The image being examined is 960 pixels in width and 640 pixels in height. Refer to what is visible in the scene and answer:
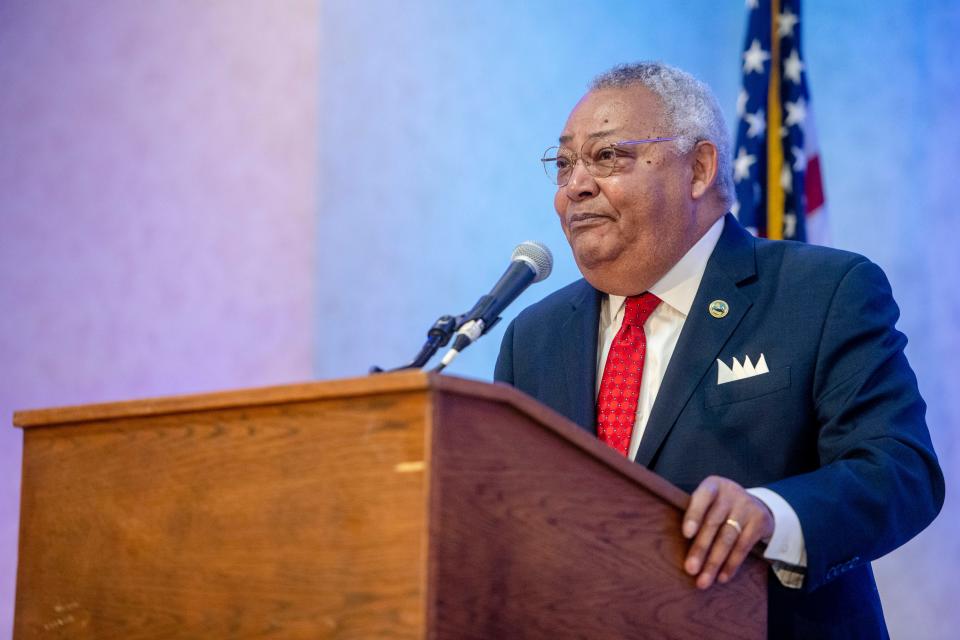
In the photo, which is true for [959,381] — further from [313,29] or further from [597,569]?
[597,569]

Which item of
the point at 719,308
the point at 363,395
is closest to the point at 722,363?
the point at 719,308

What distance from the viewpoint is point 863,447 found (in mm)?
2039

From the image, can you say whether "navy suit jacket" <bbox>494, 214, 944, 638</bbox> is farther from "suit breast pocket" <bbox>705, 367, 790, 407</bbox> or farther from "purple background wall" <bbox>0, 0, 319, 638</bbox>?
"purple background wall" <bbox>0, 0, 319, 638</bbox>

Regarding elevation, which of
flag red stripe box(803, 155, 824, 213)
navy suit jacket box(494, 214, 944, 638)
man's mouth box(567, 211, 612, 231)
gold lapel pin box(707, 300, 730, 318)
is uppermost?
flag red stripe box(803, 155, 824, 213)

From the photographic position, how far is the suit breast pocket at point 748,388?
2240mm

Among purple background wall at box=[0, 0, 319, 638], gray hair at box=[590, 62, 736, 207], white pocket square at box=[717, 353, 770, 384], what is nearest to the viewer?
white pocket square at box=[717, 353, 770, 384]

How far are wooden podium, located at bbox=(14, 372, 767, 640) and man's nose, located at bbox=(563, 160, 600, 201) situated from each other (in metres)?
1.14

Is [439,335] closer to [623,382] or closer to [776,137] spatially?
[623,382]

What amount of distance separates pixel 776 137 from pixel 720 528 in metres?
2.71

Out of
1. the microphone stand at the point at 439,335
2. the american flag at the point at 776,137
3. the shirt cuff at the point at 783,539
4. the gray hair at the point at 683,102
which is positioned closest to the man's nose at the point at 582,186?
the gray hair at the point at 683,102

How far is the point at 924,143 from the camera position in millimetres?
4242

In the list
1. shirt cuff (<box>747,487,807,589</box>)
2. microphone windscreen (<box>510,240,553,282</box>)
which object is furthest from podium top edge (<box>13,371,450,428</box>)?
microphone windscreen (<box>510,240,553,282</box>)

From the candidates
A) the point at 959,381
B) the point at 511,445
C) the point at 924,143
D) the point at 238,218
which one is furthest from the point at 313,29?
the point at 511,445

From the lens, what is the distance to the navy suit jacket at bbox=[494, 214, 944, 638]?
1942mm
